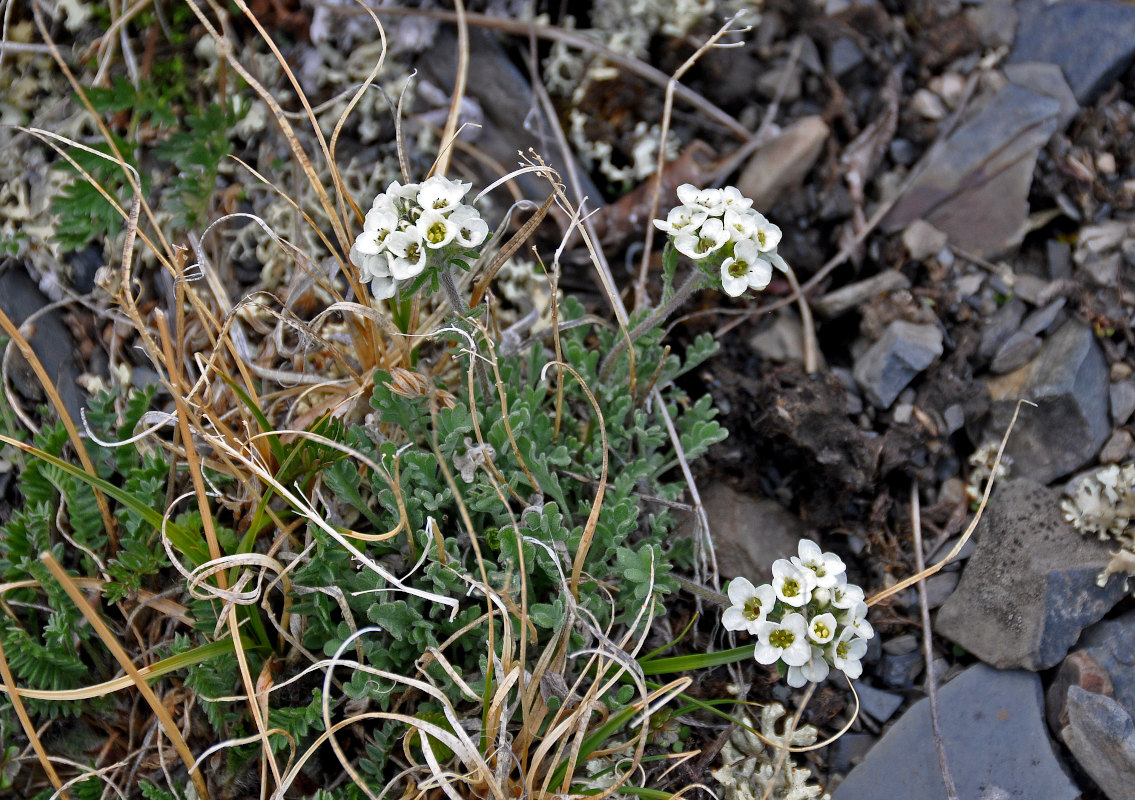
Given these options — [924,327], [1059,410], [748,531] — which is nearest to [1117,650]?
[1059,410]

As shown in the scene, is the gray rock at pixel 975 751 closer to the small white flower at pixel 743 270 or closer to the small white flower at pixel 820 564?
the small white flower at pixel 820 564

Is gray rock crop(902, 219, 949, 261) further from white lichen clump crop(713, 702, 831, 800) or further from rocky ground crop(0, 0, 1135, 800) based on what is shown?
white lichen clump crop(713, 702, 831, 800)

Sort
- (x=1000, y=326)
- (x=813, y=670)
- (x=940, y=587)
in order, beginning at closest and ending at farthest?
(x=813, y=670) → (x=940, y=587) → (x=1000, y=326)

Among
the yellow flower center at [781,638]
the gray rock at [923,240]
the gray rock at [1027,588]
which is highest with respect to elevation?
the gray rock at [923,240]

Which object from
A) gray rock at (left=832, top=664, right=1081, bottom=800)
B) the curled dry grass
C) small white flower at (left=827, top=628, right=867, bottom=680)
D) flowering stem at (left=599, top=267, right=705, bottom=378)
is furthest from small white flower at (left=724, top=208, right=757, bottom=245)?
gray rock at (left=832, top=664, right=1081, bottom=800)

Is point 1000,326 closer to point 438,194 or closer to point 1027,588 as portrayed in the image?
point 1027,588

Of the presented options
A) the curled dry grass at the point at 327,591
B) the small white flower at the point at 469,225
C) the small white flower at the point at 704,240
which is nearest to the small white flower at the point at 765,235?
the small white flower at the point at 704,240

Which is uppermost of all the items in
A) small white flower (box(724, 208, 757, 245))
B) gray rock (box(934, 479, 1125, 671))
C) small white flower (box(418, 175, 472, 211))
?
small white flower (box(418, 175, 472, 211))
